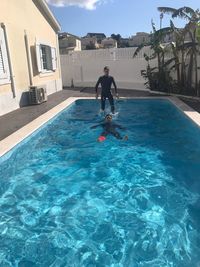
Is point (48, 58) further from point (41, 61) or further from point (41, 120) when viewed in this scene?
point (41, 120)

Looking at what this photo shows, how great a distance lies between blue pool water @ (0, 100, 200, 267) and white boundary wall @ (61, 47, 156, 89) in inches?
402

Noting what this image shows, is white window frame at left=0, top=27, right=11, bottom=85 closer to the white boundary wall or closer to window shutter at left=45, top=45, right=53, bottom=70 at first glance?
window shutter at left=45, top=45, right=53, bottom=70

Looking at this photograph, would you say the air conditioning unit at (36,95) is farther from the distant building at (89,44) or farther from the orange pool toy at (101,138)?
the distant building at (89,44)

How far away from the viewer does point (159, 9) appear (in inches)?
547

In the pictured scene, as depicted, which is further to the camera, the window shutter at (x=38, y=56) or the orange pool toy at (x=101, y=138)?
the window shutter at (x=38, y=56)

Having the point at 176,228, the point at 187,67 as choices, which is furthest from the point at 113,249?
the point at 187,67

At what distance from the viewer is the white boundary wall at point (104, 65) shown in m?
18.5

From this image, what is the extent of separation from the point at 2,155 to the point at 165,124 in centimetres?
580

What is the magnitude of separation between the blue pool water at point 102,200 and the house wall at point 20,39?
10.7 ft

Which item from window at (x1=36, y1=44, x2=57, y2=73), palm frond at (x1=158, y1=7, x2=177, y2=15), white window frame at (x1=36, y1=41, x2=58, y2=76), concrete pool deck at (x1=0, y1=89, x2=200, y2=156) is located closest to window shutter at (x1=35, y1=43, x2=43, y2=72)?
white window frame at (x1=36, y1=41, x2=58, y2=76)

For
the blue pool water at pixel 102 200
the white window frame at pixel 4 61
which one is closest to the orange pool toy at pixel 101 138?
the blue pool water at pixel 102 200

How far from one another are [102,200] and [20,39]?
9654mm

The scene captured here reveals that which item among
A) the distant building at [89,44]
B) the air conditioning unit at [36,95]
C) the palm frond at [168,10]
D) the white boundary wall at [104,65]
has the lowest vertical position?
the air conditioning unit at [36,95]

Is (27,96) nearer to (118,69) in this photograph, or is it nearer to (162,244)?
(118,69)
